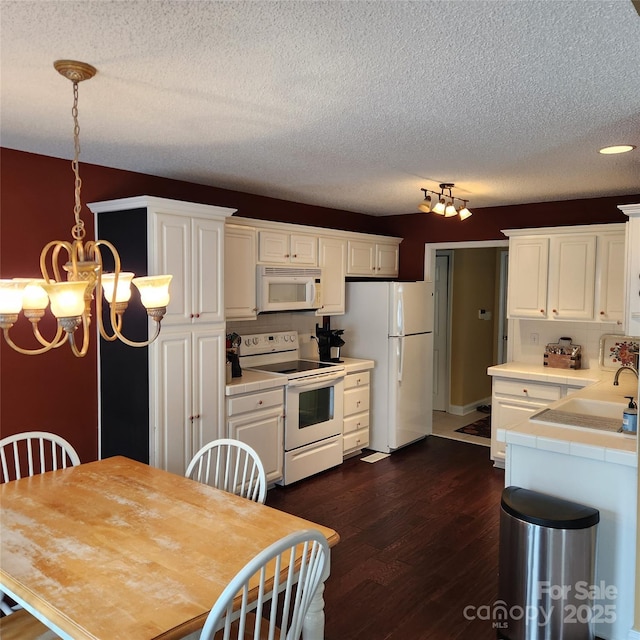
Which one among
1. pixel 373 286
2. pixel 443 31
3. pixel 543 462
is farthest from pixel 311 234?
pixel 443 31

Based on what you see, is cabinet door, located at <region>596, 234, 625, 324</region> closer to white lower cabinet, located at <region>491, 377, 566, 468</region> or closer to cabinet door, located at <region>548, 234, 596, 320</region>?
cabinet door, located at <region>548, 234, 596, 320</region>

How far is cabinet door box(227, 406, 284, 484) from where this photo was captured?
4.04m

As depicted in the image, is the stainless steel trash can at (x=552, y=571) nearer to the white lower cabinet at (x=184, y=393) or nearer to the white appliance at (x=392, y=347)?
the white lower cabinet at (x=184, y=393)

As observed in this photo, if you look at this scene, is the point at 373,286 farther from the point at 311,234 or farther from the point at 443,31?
the point at 443,31

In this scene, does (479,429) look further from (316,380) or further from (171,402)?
(171,402)

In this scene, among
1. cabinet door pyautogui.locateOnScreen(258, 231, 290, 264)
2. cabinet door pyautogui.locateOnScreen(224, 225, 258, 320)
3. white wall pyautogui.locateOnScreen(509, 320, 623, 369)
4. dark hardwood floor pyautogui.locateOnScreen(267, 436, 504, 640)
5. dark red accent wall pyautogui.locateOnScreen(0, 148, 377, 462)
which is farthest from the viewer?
white wall pyautogui.locateOnScreen(509, 320, 623, 369)

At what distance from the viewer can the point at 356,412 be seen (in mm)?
5211

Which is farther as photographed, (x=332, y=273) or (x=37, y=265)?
(x=332, y=273)

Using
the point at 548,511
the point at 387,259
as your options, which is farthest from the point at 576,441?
the point at 387,259

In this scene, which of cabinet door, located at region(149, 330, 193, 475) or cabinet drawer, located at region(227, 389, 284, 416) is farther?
cabinet drawer, located at region(227, 389, 284, 416)

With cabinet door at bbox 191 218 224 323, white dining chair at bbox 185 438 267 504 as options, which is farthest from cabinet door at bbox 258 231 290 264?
white dining chair at bbox 185 438 267 504

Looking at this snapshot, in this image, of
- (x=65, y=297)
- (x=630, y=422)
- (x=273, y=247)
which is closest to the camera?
(x=65, y=297)

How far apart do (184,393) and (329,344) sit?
1998 millimetres

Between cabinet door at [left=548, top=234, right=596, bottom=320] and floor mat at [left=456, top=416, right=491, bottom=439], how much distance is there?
1753 millimetres
